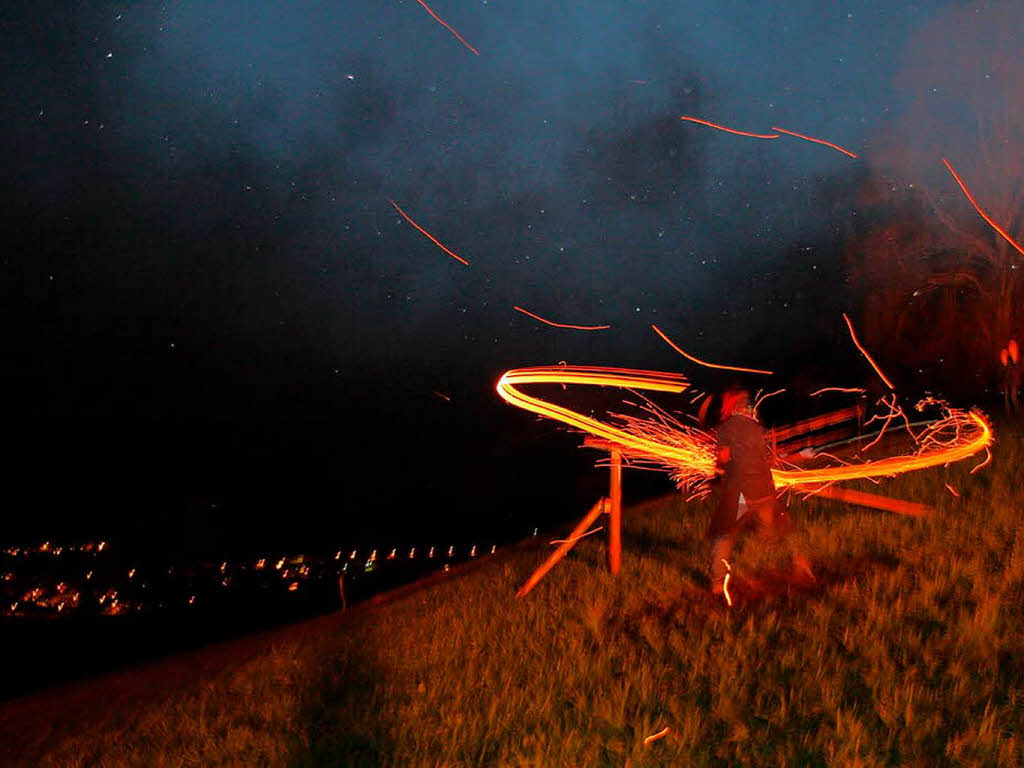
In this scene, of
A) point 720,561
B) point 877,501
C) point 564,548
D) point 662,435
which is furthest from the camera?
point 564,548

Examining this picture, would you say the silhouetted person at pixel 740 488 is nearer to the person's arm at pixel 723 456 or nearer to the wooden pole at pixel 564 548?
the person's arm at pixel 723 456

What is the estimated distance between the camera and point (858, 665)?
5887 millimetres

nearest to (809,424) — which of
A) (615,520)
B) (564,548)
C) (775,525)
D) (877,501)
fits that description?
(877,501)

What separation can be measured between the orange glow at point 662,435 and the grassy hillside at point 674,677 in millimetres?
649

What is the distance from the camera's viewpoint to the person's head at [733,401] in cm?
827

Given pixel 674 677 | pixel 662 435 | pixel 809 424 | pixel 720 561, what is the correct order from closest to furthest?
pixel 674 677
pixel 720 561
pixel 809 424
pixel 662 435

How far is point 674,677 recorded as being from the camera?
6160 mm

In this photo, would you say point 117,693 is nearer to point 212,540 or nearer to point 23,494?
point 212,540

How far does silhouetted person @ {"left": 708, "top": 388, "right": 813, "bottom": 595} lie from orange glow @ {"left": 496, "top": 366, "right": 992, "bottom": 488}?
1.49ft

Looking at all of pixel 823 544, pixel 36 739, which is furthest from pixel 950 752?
pixel 36 739

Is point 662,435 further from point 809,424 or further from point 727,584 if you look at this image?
point 727,584

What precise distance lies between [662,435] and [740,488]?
1.30 meters

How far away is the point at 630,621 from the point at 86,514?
210642mm

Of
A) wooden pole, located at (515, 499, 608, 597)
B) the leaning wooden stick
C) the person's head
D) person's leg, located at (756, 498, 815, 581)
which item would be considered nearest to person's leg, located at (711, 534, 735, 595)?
person's leg, located at (756, 498, 815, 581)
